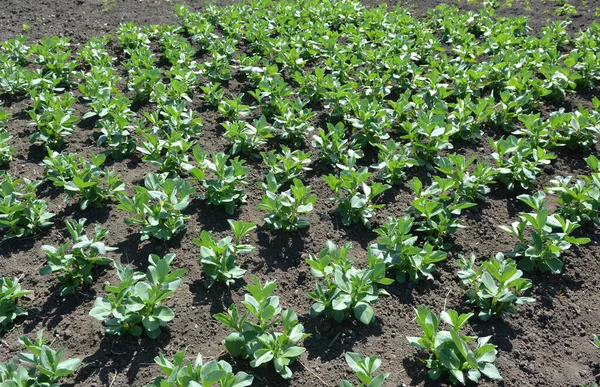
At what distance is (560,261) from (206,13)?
Result: 8267 millimetres

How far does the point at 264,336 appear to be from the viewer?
3453 mm

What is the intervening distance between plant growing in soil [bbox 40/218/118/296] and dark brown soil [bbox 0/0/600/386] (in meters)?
0.09

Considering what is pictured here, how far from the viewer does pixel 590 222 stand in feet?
16.0

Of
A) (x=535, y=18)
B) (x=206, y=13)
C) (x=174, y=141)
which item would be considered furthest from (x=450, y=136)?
(x=206, y=13)

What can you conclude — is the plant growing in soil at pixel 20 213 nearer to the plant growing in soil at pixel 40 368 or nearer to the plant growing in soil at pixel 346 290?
the plant growing in soil at pixel 40 368

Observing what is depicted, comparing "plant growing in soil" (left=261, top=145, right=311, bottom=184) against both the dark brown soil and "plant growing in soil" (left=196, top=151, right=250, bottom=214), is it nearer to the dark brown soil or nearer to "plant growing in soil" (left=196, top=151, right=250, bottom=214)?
the dark brown soil

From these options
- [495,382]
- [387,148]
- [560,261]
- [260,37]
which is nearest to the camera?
[495,382]

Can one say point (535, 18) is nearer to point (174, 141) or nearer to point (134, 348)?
point (174, 141)

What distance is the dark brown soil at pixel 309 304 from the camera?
11.8ft

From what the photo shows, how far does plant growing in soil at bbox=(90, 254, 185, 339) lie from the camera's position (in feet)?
11.8

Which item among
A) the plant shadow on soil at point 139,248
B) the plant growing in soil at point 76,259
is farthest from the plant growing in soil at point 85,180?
the plant growing in soil at point 76,259

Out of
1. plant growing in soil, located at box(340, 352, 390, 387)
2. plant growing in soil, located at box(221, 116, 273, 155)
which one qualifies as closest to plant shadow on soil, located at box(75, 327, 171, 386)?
plant growing in soil, located at box(340, 352, 390, 387)

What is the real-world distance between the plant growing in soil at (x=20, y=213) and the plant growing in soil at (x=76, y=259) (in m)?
0.67

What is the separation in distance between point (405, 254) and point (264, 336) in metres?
1.40
